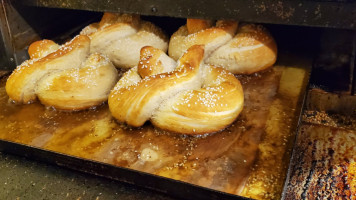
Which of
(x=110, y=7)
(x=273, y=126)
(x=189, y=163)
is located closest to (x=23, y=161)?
(x=189, y=163)

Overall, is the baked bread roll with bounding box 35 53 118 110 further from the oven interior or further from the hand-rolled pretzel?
the oven interior

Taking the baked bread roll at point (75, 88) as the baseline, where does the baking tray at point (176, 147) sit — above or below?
below

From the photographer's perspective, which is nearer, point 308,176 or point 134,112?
point 308,176

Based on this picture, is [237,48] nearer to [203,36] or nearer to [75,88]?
[203,36]

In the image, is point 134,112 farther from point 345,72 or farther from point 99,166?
point 345,72

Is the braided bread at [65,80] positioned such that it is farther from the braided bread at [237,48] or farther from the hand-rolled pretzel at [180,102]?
the braided bread at [237,48]

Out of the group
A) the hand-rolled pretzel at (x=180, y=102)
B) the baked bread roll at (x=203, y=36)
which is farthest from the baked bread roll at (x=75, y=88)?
the baked bread roll at (x=203, y=36)
